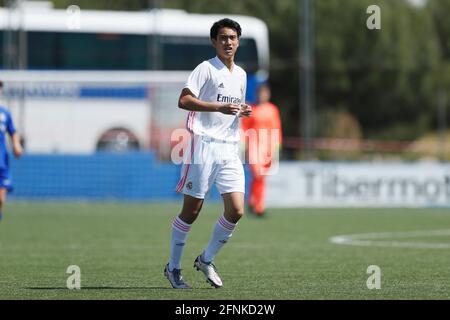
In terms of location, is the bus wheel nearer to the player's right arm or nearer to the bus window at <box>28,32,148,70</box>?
the bus window at <box>28,32,148,70</box>

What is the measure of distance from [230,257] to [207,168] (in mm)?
3747

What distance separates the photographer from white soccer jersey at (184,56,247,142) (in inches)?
394

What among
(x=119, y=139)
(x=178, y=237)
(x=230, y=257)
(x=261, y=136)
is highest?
(x=119, y=139)

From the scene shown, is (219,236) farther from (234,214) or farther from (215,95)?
(215,95)

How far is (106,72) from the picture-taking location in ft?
114

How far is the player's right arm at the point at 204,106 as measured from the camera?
9.70 m

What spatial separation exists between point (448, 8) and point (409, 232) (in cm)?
3643

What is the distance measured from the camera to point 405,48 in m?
49.5

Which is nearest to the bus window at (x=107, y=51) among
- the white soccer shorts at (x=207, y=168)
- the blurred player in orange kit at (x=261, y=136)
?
the blurred player in orange kit at (x=261, y=136)

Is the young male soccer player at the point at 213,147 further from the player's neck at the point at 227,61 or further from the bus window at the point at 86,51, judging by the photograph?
the bus window at the point at 86,51

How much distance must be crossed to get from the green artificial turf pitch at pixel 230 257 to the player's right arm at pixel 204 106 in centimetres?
154

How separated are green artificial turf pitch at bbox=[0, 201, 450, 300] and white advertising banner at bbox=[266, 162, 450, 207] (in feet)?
9.55

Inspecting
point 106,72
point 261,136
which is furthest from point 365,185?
point 106,72

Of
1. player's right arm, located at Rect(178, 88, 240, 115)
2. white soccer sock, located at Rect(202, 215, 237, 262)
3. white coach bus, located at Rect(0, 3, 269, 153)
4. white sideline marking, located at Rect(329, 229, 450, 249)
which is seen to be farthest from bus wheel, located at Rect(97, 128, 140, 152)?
player's right arm, located at Rect(178, 88, 240, 115)
